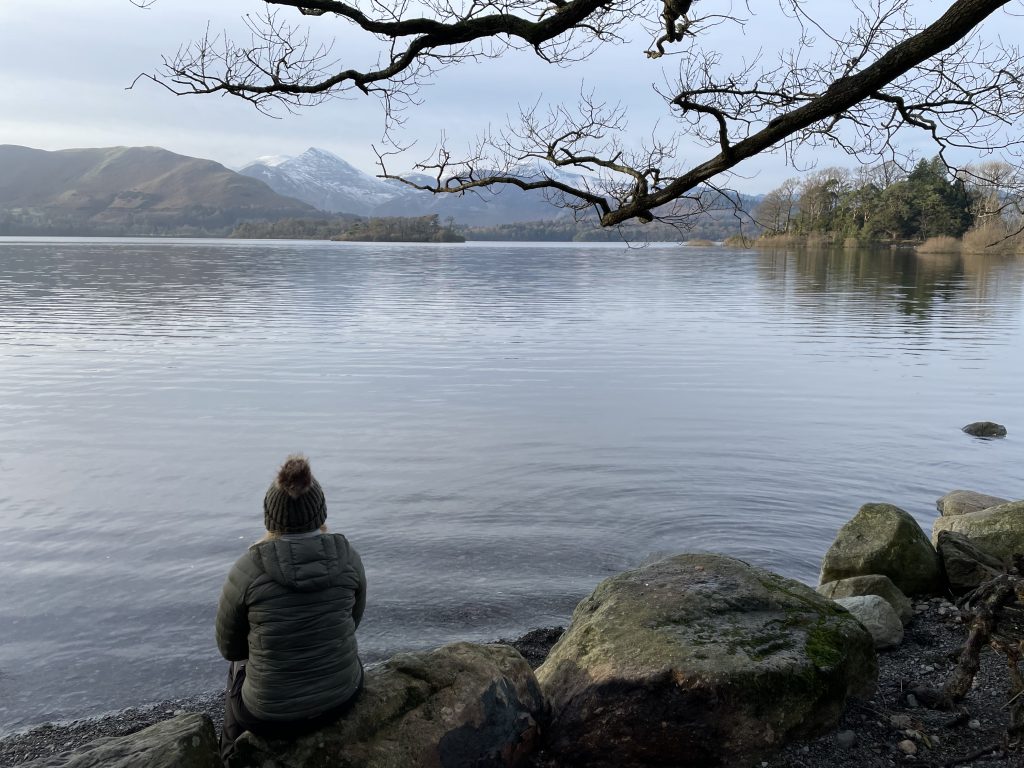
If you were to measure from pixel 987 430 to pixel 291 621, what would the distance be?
52.8 feet

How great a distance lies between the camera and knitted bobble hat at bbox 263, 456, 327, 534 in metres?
4.60

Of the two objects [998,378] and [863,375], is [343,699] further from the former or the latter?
[998,378]

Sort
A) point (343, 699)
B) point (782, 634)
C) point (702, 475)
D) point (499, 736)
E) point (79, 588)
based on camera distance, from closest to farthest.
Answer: point (343, 699) → point (499, 736) → point (782, 634) → point (79, 588) → point (702, 475)

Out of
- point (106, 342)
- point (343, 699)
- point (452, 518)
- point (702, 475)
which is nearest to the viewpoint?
point (343, 699)

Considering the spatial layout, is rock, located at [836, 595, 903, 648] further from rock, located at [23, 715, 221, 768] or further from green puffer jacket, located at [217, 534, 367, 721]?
rock, located at [23, 715, 221, 768]

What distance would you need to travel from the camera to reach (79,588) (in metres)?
9.40

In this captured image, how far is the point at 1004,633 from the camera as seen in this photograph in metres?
5.71

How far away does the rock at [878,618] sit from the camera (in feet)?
23.7

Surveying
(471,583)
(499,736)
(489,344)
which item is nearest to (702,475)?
(471,583)

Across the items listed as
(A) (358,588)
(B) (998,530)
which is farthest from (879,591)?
(A) (358,588)

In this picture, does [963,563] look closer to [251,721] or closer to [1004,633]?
[1004,633]

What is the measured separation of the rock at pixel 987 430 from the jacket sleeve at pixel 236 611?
1603 centimetres

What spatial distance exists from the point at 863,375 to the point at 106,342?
2379 cm

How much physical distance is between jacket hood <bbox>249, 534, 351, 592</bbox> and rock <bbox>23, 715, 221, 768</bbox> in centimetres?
103
